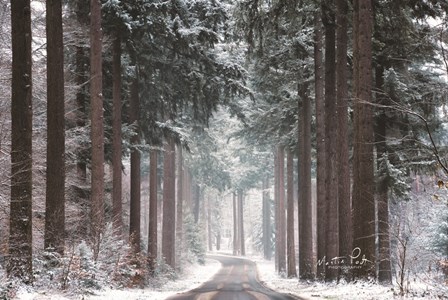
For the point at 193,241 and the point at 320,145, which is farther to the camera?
the point at 193,241

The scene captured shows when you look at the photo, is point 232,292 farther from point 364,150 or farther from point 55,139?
point 55,139

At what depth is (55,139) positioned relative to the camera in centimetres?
1286

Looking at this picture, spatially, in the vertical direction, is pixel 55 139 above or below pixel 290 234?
above

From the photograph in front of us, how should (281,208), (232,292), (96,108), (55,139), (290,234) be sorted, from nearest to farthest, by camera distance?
(55,139)
(96,108)
(232,292)
(290,234)
(281,208)

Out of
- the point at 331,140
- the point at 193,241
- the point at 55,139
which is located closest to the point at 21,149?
the point at 55,139

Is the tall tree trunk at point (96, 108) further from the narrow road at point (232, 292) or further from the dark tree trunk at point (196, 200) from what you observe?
the dark tree trunk at point (196, 200)

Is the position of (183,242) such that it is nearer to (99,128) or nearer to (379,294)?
(99,128)

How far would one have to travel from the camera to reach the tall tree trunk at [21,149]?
11133 mm

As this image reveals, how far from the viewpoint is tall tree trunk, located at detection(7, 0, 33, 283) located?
36.5ft

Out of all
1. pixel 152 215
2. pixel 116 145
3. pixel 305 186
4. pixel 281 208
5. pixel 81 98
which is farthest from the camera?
pixel 281 208

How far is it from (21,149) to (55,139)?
5.03 feet

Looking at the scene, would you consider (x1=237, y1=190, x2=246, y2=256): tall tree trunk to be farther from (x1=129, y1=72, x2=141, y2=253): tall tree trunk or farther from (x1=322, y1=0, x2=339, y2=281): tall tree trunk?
(x1=322, y1=0, x2=339, y2=281): tall tree trunk

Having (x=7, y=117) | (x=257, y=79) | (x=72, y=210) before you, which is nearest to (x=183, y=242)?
(x=257, y=79)

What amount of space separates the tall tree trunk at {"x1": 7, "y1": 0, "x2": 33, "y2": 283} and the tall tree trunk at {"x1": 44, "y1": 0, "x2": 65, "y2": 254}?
1.22m
